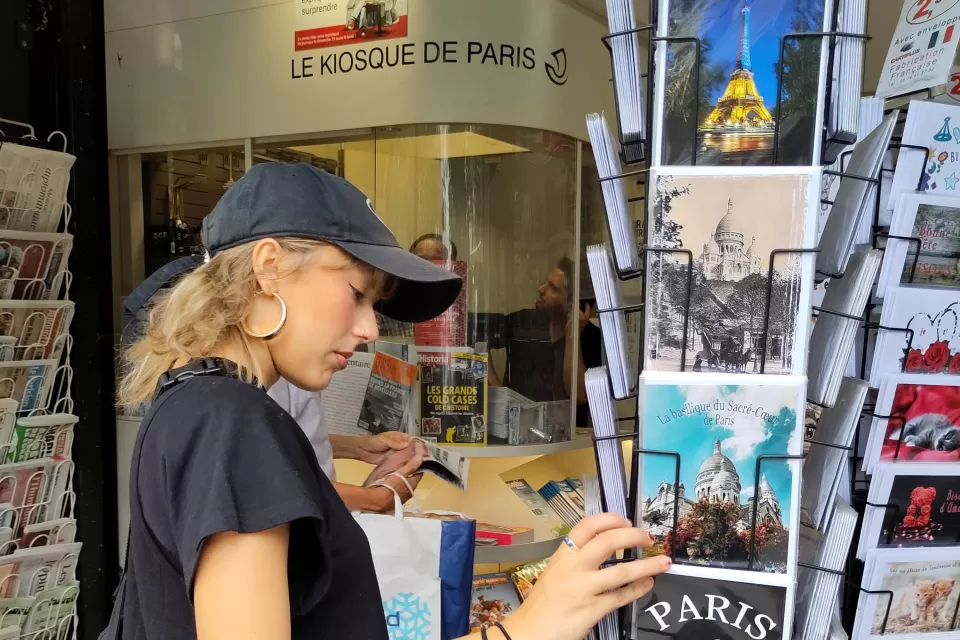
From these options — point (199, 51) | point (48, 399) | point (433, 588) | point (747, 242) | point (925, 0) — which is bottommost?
point (433, 588)

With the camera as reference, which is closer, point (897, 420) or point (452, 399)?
point (897, 420)

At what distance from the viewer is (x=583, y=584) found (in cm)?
78

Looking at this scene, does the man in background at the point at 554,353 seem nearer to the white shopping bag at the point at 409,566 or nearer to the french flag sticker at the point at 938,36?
the white shopping bag at the point at 409,566

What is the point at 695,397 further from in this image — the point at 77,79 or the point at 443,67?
the point at 77,79

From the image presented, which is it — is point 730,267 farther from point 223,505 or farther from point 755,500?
point 223,505

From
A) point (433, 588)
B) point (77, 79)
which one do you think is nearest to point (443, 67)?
point (77, 79)

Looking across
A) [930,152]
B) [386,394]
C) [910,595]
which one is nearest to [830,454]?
[910,595]

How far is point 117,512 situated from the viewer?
9.58 ft

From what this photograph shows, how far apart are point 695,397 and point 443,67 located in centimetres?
177

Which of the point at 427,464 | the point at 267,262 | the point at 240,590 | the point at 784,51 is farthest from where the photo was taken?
the point at 427,464

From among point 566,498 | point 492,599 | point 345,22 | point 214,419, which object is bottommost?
point 492,599

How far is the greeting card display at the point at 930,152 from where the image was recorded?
3.84 ft

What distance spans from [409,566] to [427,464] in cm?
25

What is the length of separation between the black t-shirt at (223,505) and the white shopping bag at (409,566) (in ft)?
2.01
